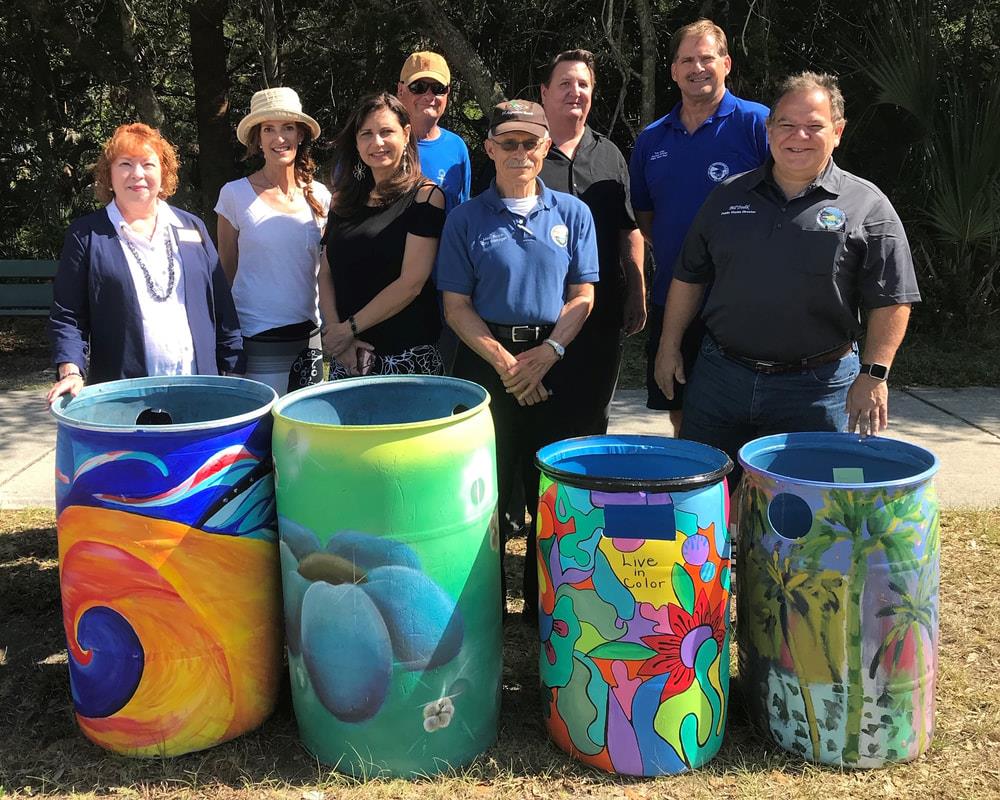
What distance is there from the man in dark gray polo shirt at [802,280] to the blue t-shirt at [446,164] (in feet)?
5.11

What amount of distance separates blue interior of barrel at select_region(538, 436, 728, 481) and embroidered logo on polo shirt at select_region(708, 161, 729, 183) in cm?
131

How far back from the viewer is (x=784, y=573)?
2824mm

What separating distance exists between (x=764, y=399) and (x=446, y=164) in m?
2.16

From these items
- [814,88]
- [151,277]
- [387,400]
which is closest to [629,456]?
[387,400]

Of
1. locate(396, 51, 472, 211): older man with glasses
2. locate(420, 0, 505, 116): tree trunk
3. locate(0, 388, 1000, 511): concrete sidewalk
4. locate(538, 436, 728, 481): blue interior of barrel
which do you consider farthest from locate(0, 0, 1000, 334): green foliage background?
locate(538, 436, 728, 481): blue interior of barrel

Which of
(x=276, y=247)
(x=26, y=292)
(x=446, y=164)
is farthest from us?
(x=26, y=292)

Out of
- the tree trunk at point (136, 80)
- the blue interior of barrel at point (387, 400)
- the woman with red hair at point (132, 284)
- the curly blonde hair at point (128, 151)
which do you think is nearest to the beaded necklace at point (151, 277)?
the woman with red hair at point (132, 284)

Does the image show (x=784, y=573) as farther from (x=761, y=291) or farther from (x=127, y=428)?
(x=127, y=428)

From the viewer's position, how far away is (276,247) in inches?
152

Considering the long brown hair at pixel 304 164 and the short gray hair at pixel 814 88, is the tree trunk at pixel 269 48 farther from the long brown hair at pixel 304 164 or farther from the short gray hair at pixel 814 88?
the short gray hair at pixel 814 88

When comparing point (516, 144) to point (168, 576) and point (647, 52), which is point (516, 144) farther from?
point (647, 52)

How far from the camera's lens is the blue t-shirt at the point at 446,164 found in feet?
15.2

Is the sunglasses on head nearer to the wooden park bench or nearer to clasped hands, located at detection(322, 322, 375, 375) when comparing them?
clasped hands, located at detection(322, 322, 375, 375)

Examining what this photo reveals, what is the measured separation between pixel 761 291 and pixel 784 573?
0.95m
